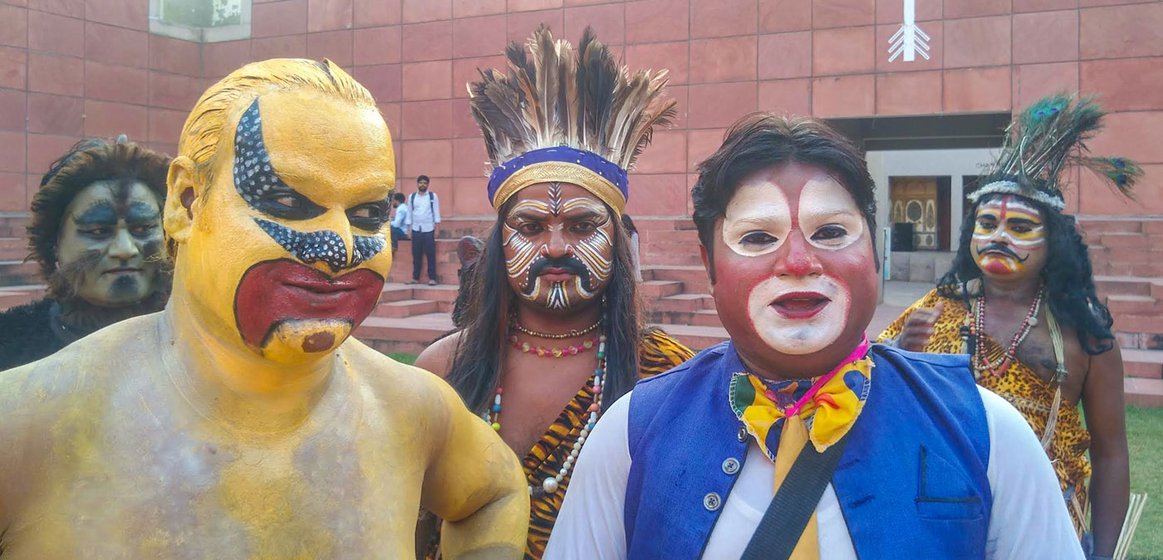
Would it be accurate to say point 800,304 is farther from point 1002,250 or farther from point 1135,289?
point 1135,289

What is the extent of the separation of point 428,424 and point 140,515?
23.7 inches

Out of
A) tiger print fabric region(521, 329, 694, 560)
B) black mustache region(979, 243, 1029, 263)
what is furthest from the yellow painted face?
black mustache region(979, 243, 1029, 263)

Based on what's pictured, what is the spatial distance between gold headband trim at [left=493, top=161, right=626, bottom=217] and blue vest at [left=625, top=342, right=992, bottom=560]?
122cm

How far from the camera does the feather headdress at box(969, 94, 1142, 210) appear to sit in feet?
14.1

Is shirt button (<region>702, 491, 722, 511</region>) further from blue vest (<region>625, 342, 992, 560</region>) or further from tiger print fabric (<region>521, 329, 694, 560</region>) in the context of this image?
tiger print fabric (<region>521, 329, 694, 560</region>)

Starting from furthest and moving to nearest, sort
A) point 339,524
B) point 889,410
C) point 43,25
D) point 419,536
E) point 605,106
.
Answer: point 43,25, point 605,106, point 419,536, point 889,410, point 339,524

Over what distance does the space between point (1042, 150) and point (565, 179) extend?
245 cm

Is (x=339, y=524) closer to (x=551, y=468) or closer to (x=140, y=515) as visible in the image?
(x=140, y=515)

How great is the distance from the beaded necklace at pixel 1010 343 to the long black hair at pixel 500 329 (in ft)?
5.60

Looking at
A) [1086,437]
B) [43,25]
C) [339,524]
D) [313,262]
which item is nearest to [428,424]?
[339,524]

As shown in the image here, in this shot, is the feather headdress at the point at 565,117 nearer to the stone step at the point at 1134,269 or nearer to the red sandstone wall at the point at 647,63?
the stone step at the point at 1134,269

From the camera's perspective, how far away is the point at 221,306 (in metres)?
1.68

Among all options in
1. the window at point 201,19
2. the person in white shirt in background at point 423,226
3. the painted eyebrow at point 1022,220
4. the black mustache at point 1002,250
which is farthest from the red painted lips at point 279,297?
the window at point 201,19

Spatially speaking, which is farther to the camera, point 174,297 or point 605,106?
point 605,106
